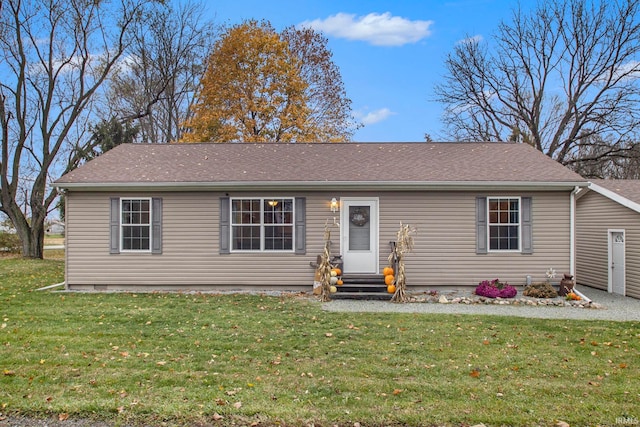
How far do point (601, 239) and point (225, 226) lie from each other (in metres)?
10.4

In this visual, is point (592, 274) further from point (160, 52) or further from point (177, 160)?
point (160, 52)

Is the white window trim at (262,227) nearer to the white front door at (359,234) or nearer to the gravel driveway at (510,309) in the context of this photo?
the white front door at (359,234)

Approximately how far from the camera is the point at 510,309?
29.9 ft

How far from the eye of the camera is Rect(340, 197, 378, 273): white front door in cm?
1127

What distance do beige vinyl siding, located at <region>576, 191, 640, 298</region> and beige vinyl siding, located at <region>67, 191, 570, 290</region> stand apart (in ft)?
12.1

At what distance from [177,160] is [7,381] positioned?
8.55 meters

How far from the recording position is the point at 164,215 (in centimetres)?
1128

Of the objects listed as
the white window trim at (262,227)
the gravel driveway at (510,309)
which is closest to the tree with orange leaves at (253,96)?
the white window trim at (262,227)

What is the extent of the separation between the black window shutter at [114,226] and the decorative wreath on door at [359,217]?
5.98 m

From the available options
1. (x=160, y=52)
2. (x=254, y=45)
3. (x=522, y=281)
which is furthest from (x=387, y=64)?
(x=160, y=52)

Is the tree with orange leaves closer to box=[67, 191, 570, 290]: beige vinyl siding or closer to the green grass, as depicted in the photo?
box=[67, 191, 570, 290]: beige vinyl siding

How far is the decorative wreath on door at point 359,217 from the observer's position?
446 inches

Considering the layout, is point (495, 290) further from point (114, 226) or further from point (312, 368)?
point (114, 226)

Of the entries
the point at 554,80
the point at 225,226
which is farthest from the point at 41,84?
the point at 554,80
